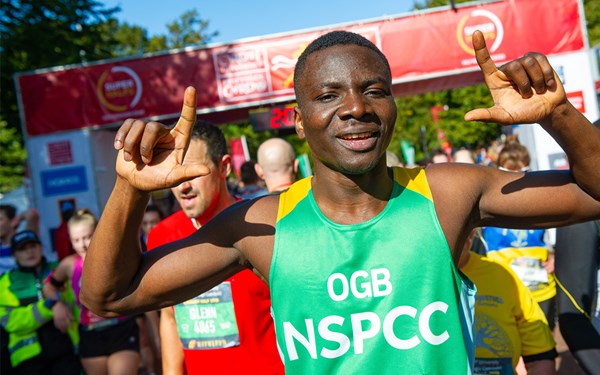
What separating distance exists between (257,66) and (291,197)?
9.92 metres

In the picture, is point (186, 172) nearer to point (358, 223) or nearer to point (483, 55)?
point (358, 223)

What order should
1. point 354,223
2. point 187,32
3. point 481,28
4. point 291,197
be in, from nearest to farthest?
point 354,223, point 291,197, point 481,28, point 187,32

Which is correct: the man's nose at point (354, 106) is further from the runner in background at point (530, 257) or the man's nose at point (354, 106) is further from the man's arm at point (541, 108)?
the runner in background at point (530, 257)

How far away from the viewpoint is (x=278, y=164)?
5500 mm

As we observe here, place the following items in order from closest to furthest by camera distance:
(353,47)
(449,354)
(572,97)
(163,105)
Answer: (449,354) < (353,47) < (572,97) < (163,105)

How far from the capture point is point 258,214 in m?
2.04

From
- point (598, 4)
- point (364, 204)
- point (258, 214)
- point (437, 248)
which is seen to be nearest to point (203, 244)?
point (258, 214)

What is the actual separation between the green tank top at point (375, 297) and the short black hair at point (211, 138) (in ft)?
4.59

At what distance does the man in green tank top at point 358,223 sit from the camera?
70.6 inches

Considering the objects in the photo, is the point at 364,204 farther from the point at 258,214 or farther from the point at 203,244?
the point at 203,244

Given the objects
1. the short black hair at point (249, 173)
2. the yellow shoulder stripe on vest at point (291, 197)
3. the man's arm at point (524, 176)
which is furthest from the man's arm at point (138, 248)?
the short black hair at point (249, 173)

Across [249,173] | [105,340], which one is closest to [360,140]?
[105,340]

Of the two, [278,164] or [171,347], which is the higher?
[278,164]

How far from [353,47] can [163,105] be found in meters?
10.4
